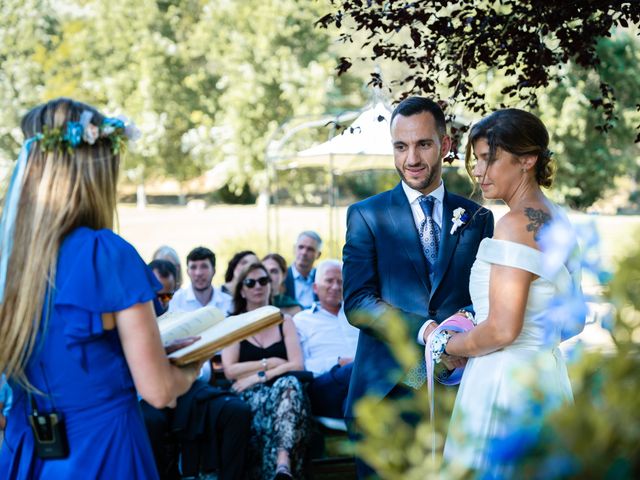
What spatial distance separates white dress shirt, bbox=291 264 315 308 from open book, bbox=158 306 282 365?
21.6 feet

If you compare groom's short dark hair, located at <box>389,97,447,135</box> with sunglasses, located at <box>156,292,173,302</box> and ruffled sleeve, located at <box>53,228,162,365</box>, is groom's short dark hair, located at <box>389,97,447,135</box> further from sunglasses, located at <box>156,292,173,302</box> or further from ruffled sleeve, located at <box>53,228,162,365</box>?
sunglasses, located at <box>156,292,173,302</box>

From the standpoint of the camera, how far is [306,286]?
9.31 m

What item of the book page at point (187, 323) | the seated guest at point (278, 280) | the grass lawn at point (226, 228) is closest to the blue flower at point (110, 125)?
the book page at point (187, 323)

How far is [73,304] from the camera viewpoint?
217cm

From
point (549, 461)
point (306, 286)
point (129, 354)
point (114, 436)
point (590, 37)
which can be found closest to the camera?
point (549, 461)

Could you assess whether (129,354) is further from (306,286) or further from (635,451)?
(306,286)

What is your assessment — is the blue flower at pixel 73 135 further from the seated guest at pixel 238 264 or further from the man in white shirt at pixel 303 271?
the man in white shirt at pixel 303 271

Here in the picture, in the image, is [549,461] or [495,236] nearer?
[549,461]

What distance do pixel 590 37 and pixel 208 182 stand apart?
179 ft

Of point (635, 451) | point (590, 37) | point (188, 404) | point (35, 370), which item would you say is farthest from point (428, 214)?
point (188, 404)

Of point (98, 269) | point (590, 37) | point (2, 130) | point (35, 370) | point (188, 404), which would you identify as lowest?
point (188, 404)

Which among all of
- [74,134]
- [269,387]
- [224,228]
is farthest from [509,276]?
[224,228]

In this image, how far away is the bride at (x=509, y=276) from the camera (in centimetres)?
264

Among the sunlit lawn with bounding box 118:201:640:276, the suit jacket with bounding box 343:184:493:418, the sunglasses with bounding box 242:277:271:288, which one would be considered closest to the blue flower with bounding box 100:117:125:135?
the suit jacket with bounding box 343:184:493:418
